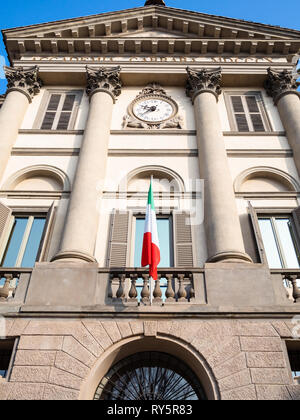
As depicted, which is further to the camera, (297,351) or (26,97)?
(26,97)

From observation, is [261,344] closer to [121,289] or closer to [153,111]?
[121,289]

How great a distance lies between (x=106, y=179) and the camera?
40.0 feet

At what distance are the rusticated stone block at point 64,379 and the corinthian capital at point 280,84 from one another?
12410 millimetres

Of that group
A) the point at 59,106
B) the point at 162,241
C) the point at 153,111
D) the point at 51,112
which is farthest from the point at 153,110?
the point at 162,241

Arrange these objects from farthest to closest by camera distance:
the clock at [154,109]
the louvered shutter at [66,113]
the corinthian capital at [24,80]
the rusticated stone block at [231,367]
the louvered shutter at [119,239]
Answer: the corinthian capital at [24,80]
the clock at [154,109]
the louvered shutter at [66,113]
the louvered shutter at [119,239]
the rusticated stone block at [231,367]

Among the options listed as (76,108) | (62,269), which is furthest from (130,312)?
(76,108)

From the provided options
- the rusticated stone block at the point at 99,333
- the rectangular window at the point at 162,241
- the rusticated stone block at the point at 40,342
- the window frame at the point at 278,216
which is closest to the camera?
the rusticated stone block at the point at 40,342

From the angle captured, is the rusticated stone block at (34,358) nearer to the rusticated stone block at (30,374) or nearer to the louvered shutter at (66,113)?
the rusticated stone block at (30,374)

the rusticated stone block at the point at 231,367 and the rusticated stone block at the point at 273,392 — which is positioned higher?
the rusticated stone block at the point at 231,367

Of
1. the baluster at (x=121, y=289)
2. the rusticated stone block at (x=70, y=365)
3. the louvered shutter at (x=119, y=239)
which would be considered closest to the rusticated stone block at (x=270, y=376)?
the baluster at (x=121, y=289)

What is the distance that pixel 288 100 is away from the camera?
1422cm

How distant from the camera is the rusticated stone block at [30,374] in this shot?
6.95m

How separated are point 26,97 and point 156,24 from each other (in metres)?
7.15
